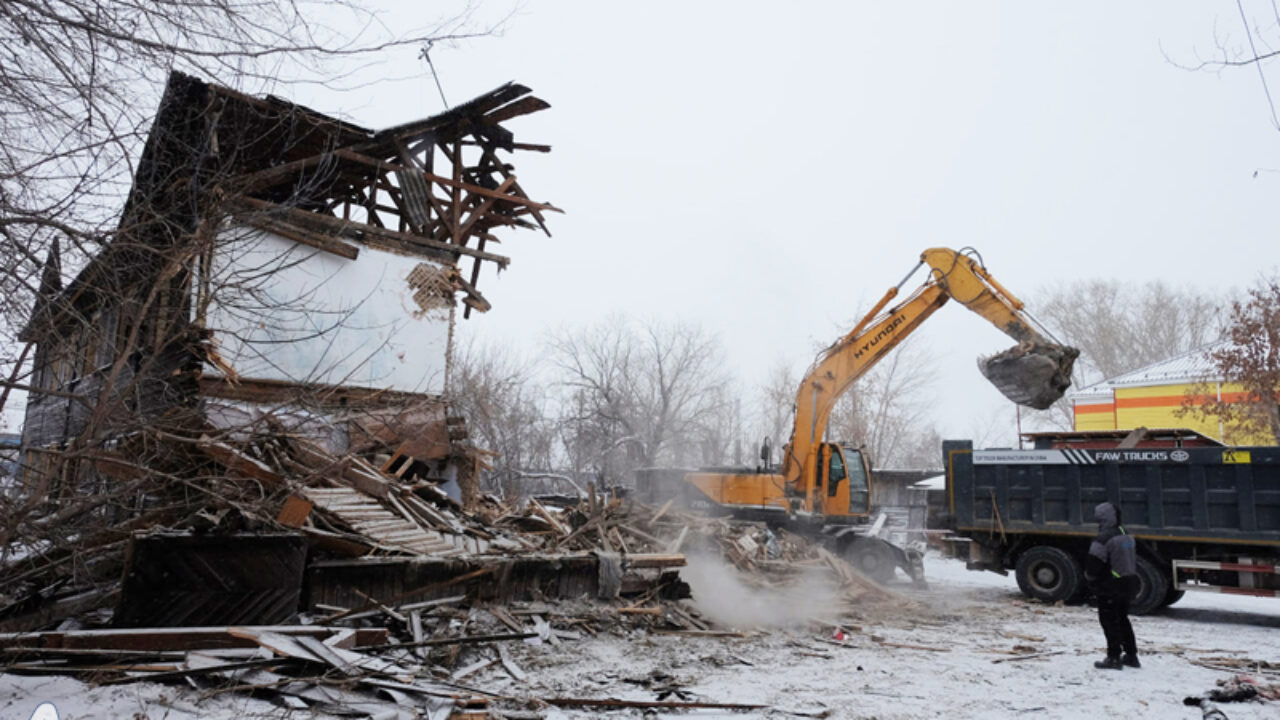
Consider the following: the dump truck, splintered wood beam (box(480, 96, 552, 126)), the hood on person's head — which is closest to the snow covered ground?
the dump truck

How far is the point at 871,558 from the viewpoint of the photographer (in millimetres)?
15141

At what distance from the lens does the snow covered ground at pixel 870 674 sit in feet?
16.9

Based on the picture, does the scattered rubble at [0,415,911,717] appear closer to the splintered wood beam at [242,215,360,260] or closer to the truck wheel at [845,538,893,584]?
the splintered wood beam at [242,215,360,260]

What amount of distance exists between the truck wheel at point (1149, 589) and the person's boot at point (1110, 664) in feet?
17.5

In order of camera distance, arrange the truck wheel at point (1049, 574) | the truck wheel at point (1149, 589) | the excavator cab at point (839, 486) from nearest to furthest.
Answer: the truck wheel at point (1149, 589), the truck wheel at point (1049, 574), the excavator cab at point (839, 486)

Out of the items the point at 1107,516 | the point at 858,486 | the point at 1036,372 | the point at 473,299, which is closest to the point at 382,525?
the point at 473,299

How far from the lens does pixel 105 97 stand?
448 centimetres

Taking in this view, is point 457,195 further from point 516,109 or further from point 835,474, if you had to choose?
point 835,474

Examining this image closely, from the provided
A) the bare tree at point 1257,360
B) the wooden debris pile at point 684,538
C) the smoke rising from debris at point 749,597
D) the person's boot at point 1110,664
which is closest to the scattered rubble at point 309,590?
the wooden debris pile at point 684,538

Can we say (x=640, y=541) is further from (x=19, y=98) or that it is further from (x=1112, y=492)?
(x=19, y=98)

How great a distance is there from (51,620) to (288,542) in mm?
1942

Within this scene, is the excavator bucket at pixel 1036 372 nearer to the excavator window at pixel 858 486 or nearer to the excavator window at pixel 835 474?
the excavator window at pixel 835 474

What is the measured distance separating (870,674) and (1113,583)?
9.51 ft

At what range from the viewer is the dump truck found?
1198 centimetres
